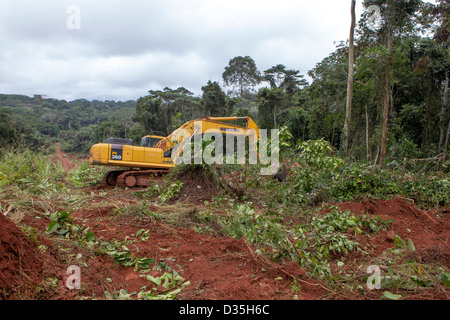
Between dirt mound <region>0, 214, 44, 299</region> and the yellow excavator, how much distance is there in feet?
22.9

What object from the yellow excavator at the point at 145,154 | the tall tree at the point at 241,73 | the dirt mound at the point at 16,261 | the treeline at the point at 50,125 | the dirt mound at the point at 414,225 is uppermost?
the tall tree at the point at 241,73

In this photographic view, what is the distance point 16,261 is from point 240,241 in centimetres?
248

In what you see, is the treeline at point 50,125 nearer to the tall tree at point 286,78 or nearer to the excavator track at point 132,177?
the excavator track at point 132,177

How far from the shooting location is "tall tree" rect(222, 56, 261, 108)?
1534 inches

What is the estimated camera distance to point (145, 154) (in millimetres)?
10297

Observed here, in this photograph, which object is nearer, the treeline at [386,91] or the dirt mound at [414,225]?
the dirt mound at [414,225]

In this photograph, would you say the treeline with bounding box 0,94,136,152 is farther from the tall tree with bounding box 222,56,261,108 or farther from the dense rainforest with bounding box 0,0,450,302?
the tall tree with bounding box 222,56,261,108

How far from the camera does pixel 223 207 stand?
623 cm

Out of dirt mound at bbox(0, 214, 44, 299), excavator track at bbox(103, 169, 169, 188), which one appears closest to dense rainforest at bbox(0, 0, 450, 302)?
dirt mound at bbox(0, 214, 44, 299)

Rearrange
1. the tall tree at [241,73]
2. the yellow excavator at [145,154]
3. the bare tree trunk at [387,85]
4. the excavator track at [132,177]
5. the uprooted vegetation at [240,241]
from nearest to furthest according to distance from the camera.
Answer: the uprooted vegetation at [240,241]
the yellow excavator at [145,154]
the excavator track at [132,177]
the bare tree trunk at [387,85]
the tall tree at [241,73]

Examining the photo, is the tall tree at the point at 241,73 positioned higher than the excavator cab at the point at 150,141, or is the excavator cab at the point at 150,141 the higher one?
the tall tree at the point at 241,73

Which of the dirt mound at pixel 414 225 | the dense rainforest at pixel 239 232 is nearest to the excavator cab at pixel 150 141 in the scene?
the dense rainforest at pixel 239 232

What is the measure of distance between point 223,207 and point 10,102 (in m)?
68.2

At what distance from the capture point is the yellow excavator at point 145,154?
9.75 m
